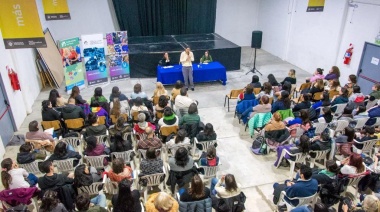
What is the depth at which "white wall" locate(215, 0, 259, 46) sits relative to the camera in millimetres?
13320

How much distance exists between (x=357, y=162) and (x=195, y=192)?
7.51 ft

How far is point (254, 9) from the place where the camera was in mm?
13742

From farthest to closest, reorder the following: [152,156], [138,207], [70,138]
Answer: [70,138]
[152,156]
[138,207]

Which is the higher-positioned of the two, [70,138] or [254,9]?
[254,9]

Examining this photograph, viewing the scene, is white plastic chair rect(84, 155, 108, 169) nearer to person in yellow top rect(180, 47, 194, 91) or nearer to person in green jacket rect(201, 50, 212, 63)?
person in yellow top rect(180, 47, 194, 91)

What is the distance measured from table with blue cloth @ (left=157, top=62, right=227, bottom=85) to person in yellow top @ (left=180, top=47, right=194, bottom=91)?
0.21 m

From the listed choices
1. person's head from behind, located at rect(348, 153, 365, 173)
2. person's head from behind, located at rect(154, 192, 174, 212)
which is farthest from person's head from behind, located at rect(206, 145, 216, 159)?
person's head from behind, located at rect(348, 153, 365, 173)

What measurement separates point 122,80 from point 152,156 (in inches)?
235

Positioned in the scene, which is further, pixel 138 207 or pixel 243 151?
pixel 243 151

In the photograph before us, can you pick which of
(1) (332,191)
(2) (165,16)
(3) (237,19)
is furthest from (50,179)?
(3) (237,19)

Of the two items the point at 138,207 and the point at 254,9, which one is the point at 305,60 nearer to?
the point at 254,9

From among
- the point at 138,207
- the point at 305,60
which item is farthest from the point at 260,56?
the point at 138,207

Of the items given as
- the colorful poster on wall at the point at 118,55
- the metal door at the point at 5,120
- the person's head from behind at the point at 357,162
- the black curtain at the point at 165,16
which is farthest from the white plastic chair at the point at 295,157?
the black curtain at the point at 165,16

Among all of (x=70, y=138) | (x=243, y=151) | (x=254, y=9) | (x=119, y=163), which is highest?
(x=254, y=9)
